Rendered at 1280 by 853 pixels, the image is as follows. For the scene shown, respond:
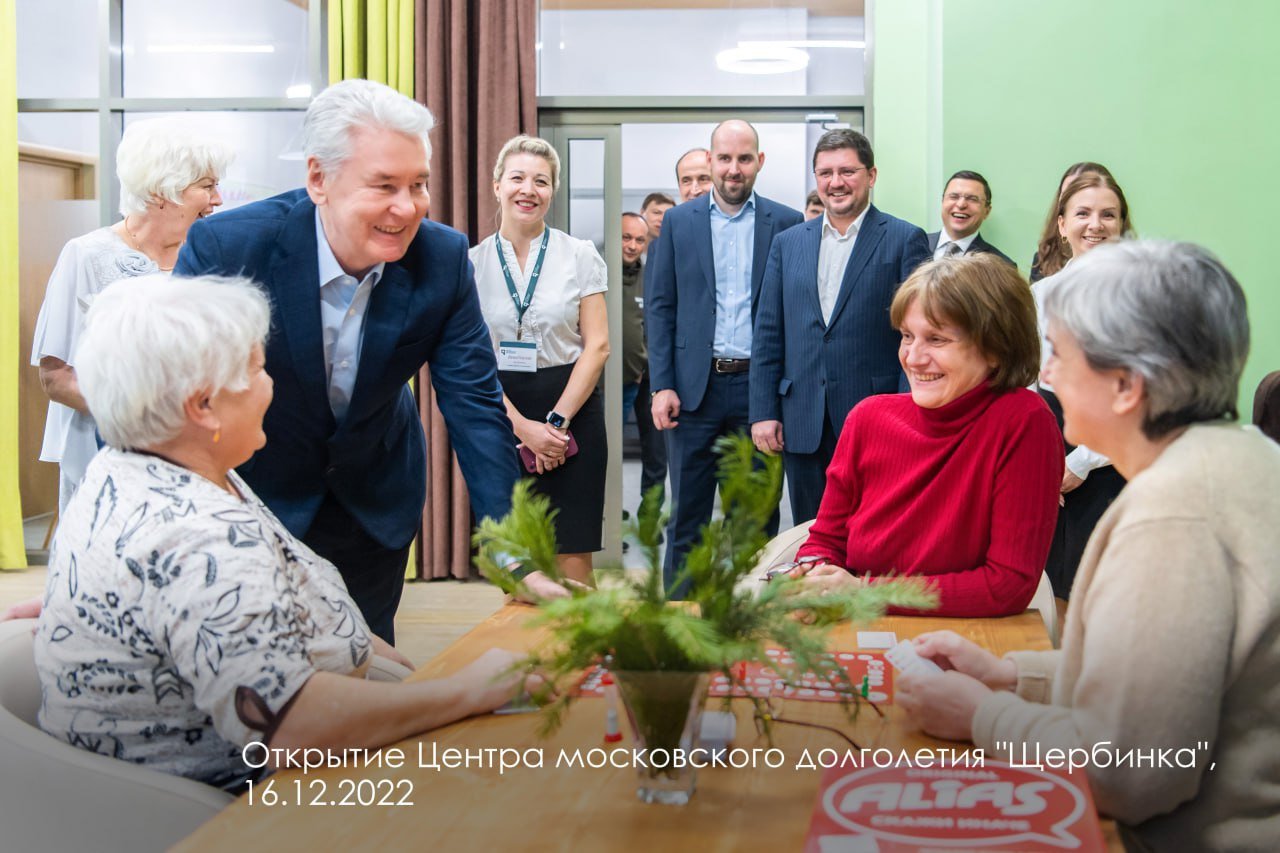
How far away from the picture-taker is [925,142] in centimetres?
551

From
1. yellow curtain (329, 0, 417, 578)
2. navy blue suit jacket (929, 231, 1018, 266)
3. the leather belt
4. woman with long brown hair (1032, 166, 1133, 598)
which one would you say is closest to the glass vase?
woman with long brown hair (1032, 166, 1133, 598)

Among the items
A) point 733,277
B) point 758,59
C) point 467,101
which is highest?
point 758,59

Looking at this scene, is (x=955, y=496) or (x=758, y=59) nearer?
(x=955, y=496)

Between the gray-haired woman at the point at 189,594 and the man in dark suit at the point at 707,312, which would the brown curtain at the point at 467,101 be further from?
the gray-haired woman at the point at 189,594

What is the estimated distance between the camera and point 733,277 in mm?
4539

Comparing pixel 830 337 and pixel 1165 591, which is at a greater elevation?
pixel 830 337

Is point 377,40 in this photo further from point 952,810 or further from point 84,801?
point 952,810

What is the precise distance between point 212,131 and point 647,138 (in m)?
2.29

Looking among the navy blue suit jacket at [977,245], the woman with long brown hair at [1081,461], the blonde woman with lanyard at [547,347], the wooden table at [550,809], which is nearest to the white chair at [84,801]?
the wooden table at [550,809]

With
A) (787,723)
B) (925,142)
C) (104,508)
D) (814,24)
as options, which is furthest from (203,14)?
(787,723)

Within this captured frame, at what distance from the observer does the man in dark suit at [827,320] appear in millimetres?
4008

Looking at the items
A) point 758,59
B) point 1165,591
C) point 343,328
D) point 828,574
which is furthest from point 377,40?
point 1165,591

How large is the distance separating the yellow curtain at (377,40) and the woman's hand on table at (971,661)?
472 cm

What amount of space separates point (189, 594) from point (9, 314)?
17.8 ft
